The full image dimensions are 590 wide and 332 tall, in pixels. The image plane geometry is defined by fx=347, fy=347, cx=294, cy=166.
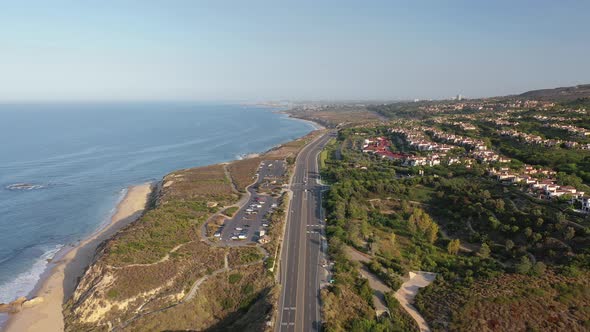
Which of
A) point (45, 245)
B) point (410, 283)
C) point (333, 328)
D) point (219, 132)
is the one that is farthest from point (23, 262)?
point (219, 132)

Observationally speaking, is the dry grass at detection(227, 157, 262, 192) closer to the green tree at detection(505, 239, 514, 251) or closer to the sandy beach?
the sandy beach

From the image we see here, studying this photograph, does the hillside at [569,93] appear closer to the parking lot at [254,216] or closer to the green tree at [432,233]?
the green tree at [432,233]

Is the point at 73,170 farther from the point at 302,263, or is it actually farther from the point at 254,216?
the point at 302,263

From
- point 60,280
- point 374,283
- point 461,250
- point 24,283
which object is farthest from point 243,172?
point 374,283

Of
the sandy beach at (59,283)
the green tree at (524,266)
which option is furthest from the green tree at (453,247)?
the sandy beach at (59,283)

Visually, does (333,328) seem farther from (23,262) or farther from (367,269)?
(23,262)

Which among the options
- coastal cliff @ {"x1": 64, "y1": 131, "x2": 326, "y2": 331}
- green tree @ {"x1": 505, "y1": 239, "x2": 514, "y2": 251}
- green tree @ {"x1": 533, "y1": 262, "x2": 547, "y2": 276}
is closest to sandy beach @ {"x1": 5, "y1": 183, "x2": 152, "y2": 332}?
coastal cliff @ {"x1": 64, "y1": 131, "x2": 326, "y2": 331}
